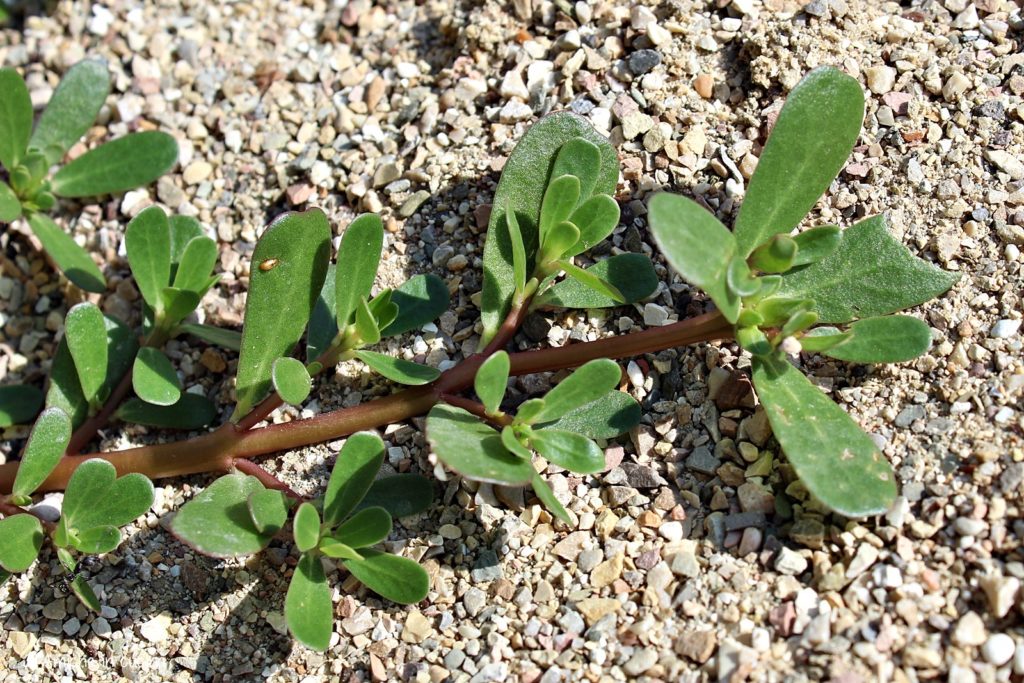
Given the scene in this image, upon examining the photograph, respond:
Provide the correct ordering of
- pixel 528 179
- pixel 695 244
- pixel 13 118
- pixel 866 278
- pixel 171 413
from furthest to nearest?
pixel 13 118 < pixel 171 413 < pixel 528 179 < pixel 866 278 < pixel 695 244

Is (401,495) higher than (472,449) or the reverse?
the reverse

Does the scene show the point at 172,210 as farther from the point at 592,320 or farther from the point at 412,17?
the point at 592,320

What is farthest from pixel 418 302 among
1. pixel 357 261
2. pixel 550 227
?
pixel 550 227

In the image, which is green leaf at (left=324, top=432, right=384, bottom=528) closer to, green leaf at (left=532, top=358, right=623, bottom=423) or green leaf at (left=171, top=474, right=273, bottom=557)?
green leaf at (left=171, top=474, right=273, bottom=557)

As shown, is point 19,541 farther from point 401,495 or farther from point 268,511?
point 401,495

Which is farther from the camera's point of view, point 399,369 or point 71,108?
point 71,108

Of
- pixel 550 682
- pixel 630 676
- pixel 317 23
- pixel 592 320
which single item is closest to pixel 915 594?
pixel 630 676
